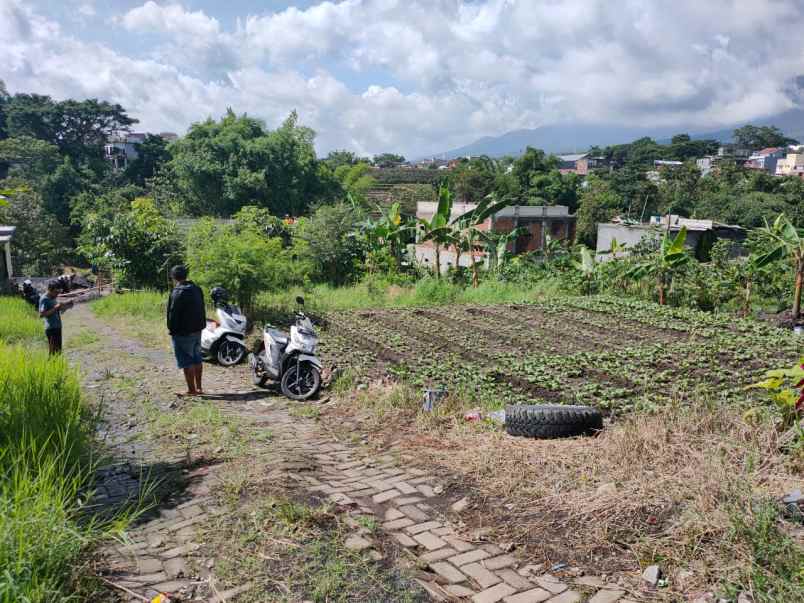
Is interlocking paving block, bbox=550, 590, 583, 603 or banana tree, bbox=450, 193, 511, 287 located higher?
banana tree, bbox=450, 193, 511, 287

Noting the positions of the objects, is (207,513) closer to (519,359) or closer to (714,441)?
(714,441)

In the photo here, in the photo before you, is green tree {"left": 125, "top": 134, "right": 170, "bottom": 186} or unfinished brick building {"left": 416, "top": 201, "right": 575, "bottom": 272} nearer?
unfinished brick building {"left": 416, "top": 201, "right": 575, "bottom": 272}

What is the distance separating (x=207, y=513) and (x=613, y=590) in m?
2.46

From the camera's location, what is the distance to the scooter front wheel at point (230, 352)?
29.6 feet

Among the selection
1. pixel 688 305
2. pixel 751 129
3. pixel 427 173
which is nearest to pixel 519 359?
pixel 688 305


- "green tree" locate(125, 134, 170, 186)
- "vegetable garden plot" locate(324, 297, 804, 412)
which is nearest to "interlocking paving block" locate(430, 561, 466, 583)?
"vegetable garden plot" locate(324, 297, 804, 412)

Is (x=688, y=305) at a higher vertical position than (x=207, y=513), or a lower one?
lower

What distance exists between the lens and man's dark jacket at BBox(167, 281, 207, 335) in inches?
264

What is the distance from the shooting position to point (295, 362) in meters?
7.28

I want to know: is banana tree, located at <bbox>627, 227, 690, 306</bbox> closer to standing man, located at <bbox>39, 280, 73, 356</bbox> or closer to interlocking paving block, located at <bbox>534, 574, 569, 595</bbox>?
interlocking paving block, located at <bbox>534, 574, 569, 595</bbox>

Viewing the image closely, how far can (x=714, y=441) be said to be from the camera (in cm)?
450

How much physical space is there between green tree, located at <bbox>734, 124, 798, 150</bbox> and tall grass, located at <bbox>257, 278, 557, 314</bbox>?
132 m

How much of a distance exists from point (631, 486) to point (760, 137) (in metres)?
147

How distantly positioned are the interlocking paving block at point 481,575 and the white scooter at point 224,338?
6305 mm
